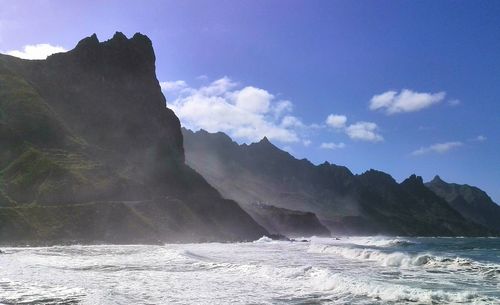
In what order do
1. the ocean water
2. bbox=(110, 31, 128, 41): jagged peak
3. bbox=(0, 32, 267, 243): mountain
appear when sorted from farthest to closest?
bbox=(110, 31, 128, 41): jagged peak < bbox=(0, 32, 267, 243): mountain < the ocean water

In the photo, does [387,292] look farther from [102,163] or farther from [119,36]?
[119,36]

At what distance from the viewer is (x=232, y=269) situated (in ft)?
119

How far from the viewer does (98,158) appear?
105688 millimetres

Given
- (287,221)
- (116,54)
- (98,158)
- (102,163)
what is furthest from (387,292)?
(287,221)

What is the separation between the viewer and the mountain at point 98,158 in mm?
79375

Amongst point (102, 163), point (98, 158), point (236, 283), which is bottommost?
point (236, 283)

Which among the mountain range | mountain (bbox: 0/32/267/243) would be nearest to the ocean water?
the mountain range

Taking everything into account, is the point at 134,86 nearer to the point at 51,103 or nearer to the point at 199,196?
the point at 51,103

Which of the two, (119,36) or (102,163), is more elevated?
(119,36)

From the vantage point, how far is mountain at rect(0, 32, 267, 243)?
7938 cm

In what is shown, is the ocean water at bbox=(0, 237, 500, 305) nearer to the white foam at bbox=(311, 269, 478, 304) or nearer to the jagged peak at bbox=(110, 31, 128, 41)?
the white foam at bbox=(311, 269, 478, 304)

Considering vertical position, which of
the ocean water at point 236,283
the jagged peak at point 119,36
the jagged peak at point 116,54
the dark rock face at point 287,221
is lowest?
the ocean water at point 236,283

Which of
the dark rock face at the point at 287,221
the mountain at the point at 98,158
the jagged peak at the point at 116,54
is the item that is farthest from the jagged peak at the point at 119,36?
the dark rock face at the point at 287,221

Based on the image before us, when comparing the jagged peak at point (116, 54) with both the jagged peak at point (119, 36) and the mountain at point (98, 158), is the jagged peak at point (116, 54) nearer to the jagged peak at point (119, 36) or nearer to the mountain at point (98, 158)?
the jagged peak at point (119, 36)
